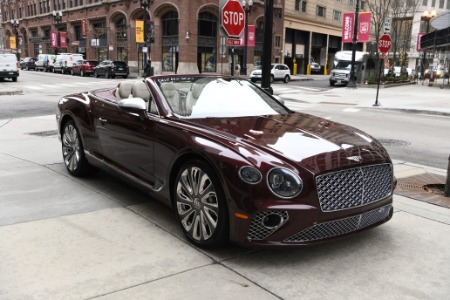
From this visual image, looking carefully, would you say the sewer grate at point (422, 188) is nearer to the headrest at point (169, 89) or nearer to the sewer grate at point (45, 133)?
the headrest at point (169, 89)

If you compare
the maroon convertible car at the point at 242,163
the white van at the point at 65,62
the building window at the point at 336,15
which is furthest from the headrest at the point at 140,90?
the building window at the point at 336,15

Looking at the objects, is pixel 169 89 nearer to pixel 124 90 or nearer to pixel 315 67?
pixel 124 90

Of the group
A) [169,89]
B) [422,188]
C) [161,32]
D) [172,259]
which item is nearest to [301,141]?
[172,259]

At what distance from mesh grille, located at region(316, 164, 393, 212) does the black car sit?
3873 centimetres

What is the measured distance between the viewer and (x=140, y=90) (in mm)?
5238

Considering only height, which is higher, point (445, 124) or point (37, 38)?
point (37, 38)

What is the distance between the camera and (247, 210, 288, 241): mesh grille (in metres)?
3.31

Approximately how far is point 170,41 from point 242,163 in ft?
Result: 148

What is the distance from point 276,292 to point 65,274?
1.59m

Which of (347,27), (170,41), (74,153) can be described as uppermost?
(347,27)

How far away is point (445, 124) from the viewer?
43.5 feet

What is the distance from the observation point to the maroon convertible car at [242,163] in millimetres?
3344

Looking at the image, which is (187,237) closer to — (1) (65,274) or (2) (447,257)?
(1) (65,274)

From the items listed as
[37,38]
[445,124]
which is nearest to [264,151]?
[445,124]
